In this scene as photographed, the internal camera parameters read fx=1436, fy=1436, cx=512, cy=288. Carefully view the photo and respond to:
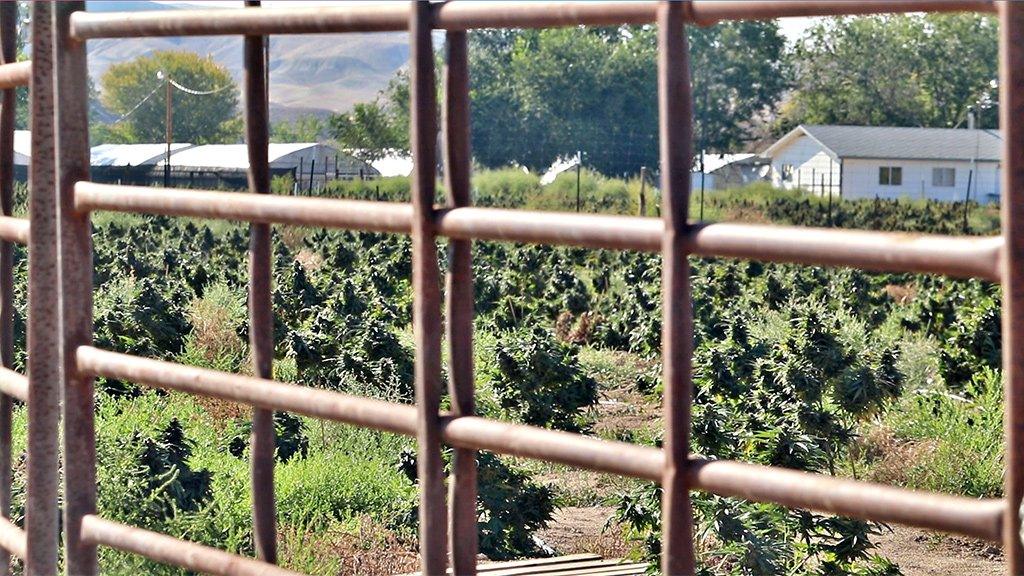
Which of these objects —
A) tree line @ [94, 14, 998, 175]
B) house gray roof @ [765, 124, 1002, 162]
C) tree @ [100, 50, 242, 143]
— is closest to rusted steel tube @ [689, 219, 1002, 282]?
tree @ [100, 50, 242, 143]

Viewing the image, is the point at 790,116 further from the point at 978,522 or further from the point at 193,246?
the point at 978,522

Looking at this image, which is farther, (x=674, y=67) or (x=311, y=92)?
(x=311, y=92)

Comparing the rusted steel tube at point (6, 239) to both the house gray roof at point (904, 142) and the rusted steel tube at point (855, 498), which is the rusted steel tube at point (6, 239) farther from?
the house gray roof at point (904, 142)

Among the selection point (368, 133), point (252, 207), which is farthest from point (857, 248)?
point (368, 133)

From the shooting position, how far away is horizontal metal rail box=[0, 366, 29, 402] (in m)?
2.41

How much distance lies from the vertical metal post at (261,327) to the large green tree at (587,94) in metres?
45.1

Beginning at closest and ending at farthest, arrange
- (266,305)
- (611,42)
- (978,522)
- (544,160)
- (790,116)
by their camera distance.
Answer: (978,522) → (266,305) → (544,160) → (611,42) → (790,116)

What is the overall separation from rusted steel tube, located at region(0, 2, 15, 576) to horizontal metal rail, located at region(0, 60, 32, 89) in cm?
8

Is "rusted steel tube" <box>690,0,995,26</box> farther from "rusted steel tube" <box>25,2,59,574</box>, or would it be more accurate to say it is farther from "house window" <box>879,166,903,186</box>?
"house window" <box>879,166,903,186</box>

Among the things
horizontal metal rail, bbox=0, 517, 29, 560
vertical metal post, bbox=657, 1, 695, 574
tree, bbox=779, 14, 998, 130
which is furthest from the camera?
tree, bbox=779, 14, 998, 130

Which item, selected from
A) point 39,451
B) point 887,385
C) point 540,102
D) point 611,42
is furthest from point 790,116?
point 39,451

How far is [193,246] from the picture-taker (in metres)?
19.8

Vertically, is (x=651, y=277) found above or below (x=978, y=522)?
below

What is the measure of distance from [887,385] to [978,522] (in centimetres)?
721
